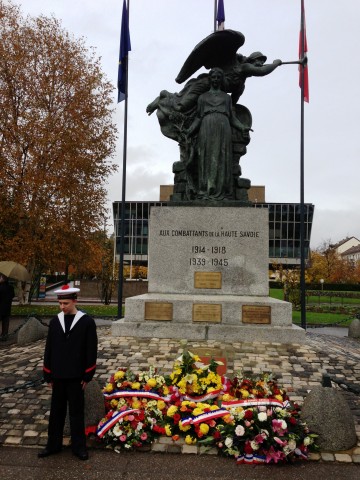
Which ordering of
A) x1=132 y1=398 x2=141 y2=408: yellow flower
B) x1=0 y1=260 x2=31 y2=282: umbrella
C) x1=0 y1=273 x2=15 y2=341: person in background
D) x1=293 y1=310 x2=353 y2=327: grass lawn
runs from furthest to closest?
x1=293 y1=310 x2=353 y2=327: grass lawn < x1=0 y1=260 x2=31 y2=282: umbrella < x1=0 y1=273 x2=15 y2=341: person in background < x1=132 y1=398 x2=141 y2=408: yellow flower

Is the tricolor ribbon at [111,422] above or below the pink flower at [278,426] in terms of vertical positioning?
below

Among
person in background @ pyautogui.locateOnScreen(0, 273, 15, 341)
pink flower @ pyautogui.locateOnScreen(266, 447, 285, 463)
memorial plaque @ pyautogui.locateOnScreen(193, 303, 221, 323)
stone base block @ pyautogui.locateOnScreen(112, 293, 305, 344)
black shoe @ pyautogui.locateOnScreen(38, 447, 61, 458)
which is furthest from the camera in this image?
person in background @ pyautogui.locateOnScreen(0, 273, 15, 341)

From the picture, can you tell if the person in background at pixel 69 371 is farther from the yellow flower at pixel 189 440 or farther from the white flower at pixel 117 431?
the yellow flower at pixel 189 440

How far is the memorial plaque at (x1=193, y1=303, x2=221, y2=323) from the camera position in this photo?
29.2 ft

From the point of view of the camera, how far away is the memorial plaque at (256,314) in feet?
28.8

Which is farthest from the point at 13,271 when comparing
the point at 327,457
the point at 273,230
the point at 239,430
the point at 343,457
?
the point at 273,230

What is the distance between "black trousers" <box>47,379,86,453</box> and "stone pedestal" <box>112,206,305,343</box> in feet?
14.2

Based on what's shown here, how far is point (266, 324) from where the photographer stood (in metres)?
8.79

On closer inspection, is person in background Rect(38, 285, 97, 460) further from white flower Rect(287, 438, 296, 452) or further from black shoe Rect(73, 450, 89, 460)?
white flower Rect(287, 438, 296, 452)

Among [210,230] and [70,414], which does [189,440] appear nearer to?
[70,414]

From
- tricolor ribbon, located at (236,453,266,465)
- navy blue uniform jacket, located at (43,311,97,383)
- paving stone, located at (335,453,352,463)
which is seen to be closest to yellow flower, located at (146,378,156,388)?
navy blue uniform jacket, located at (43,311,97,383)

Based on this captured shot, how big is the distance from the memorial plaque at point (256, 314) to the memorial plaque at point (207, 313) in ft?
1.87

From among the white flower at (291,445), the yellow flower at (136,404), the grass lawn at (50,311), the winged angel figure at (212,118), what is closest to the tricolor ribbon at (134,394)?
the yellow flower at (136,404)

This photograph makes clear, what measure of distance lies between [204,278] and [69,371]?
5.60 meters
